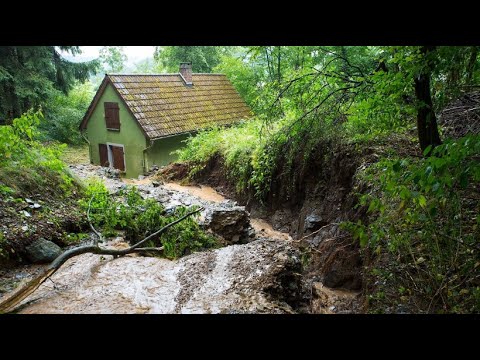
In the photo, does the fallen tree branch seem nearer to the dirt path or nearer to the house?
the dirt path

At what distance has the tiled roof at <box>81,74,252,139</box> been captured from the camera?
881 centimetres

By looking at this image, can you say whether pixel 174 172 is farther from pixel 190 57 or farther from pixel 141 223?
pixel 190 57

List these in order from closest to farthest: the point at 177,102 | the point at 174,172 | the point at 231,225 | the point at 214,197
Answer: the point at 231,225 < the point at 214,197 < the point at 174,172 < the point at 177,102

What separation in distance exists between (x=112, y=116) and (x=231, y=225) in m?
6.37

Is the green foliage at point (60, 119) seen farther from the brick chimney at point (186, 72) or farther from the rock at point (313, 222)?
the brick chimney at point (186, 72)

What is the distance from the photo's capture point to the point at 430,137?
101 inches

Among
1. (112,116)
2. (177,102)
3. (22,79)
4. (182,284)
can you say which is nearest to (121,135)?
(112,116)

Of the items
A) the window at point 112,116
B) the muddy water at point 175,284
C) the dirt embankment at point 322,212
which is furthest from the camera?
the window at point 112,116

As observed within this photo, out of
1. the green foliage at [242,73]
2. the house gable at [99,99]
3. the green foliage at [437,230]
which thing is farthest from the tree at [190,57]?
the green foliage at [437,230]

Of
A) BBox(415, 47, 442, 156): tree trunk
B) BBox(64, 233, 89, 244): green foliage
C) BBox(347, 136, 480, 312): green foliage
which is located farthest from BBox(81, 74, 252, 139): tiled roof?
BBox(347, 136, 480, 312): green foliage

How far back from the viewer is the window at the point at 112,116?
29.6ft

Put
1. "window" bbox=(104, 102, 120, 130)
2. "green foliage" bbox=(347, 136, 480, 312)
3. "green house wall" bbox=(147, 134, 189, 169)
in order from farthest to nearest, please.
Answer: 1. "window" bbox=(104, 102, 120, 130)
2. "green house wall" bbox=(147, 134, 189, 169)
3. "green foliage" bbox=(347, 136, 480, 312)

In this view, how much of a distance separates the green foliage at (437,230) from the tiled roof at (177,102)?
735 centimetres

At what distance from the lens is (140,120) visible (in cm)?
858
